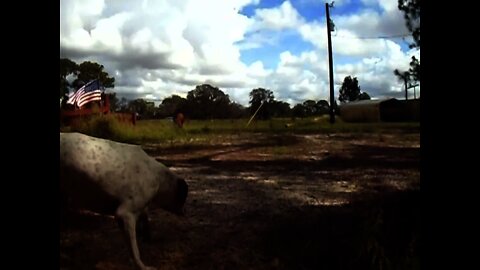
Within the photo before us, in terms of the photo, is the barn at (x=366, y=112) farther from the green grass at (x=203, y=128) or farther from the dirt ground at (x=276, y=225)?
the dirt ground at (x=276, y=225)

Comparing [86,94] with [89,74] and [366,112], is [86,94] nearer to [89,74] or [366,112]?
[89,74]

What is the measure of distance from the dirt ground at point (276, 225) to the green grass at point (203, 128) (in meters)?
0.82

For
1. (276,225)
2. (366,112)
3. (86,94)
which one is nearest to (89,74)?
(86,94)

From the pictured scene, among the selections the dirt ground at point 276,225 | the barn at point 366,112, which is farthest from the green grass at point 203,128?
the dirt ground at point 276,225

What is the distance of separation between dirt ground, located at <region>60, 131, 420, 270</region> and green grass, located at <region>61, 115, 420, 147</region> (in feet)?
2.68

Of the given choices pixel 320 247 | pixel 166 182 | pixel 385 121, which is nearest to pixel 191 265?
pixel 166 182

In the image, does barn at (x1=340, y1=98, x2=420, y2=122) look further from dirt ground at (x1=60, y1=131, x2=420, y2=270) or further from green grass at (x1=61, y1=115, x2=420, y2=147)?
dirt ground at (x1=60, y1=131, x2=420, y2=270)

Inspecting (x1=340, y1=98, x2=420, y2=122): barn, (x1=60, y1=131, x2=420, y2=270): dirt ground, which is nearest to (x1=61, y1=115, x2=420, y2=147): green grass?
(x1=340, y1=98, x2=420, y2=122): barn

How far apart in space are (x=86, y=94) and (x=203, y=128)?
6.79 m

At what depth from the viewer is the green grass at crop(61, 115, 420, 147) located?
4.61 meters

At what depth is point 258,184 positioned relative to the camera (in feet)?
15.7
